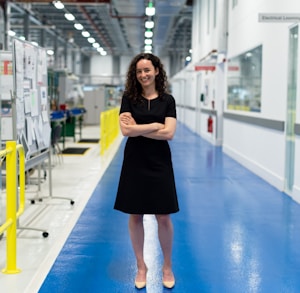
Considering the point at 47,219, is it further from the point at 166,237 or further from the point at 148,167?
the point at 148,167

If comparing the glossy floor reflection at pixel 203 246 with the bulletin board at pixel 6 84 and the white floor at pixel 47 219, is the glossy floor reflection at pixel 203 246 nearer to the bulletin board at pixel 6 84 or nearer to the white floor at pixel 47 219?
the white floor at pixel 47 219

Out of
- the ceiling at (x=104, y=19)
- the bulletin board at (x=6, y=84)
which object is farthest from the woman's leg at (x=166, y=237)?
the ceiling at (x=104, y=19)

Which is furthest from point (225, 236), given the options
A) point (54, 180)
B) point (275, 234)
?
point (54, 180)

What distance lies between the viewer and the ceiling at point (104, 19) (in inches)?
619

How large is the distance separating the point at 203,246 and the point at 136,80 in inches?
76.4

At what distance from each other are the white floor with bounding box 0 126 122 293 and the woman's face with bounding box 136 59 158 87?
1.67 metres

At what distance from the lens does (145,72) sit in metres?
3.62

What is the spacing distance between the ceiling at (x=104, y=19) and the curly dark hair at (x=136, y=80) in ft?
36.5

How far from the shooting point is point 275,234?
17.6 ft

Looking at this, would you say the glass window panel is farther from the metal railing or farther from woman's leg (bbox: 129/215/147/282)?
the metal railing

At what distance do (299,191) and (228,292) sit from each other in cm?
356

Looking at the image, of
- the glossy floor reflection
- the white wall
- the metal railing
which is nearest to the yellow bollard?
the metal railing

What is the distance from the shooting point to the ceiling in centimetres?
1573

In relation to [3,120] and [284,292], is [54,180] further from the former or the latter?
[284,292]
